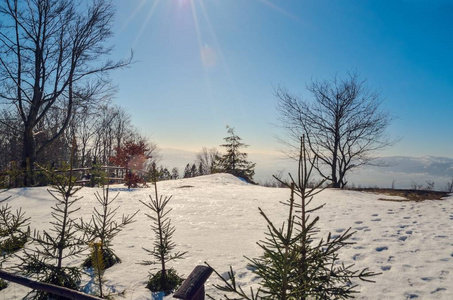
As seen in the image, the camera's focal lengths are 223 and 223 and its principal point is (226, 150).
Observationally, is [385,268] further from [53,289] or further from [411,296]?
[53,289]

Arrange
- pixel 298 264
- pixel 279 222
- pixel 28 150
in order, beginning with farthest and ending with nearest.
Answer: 1. pixel 28 150
2. pixel 279 222
3. pixel 298 264

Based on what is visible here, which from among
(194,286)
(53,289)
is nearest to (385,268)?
(194,286)

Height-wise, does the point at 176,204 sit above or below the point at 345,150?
below

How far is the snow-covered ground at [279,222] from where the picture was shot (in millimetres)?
3344

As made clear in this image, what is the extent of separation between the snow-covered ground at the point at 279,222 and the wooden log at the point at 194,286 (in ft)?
5.47

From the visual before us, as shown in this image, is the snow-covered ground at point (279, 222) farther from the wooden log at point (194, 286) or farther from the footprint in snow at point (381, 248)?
the wooden log at point (194, 286)

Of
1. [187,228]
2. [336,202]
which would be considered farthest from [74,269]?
[336,202]

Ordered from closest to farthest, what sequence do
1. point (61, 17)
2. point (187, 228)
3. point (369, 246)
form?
point (369, 246) → point (187, 228) → point (61, 17)

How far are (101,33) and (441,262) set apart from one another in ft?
57.0

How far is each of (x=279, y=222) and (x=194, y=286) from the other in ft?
16.8

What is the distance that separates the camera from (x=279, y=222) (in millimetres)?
6453

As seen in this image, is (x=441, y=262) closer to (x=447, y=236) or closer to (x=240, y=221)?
(x=447, y=236)

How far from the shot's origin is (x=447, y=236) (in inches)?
196

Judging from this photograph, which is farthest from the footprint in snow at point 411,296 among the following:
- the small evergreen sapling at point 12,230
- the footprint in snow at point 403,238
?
the small evergreen sapling at point 12,230
